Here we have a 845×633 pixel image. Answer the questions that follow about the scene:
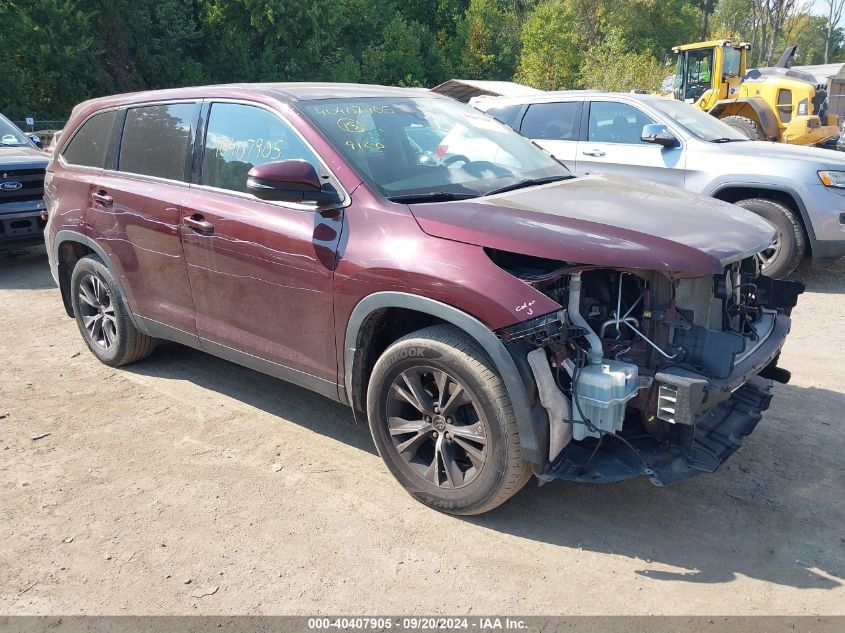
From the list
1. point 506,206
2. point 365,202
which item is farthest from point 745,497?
point 365,202

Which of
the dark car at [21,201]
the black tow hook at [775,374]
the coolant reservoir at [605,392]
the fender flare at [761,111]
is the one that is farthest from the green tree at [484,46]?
the coolant reservoir at [605,392]

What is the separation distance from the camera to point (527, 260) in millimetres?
3080

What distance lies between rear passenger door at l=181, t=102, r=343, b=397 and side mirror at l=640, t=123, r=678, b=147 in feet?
14.1

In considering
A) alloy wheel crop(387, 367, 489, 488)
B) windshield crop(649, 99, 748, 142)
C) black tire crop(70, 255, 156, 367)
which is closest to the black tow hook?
alloy wheel crop(387, 367, 489, 488)

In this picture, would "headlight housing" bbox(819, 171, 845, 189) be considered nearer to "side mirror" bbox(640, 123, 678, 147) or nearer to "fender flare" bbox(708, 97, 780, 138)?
"side mirror" bbox(640, 123, 678, 147)

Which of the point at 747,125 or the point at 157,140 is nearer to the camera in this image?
the point at 157,140

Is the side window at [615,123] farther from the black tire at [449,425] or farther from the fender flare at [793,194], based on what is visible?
the black tire at [449,425]

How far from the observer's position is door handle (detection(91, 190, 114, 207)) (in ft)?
15.6

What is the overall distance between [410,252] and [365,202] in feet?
1.31

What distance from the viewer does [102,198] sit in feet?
15.8

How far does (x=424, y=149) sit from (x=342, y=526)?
6.37 feet

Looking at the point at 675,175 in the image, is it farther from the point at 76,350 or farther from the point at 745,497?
the point at 76,350

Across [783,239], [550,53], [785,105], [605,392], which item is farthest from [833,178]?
[550,53]

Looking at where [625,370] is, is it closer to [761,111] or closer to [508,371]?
[508,371]
